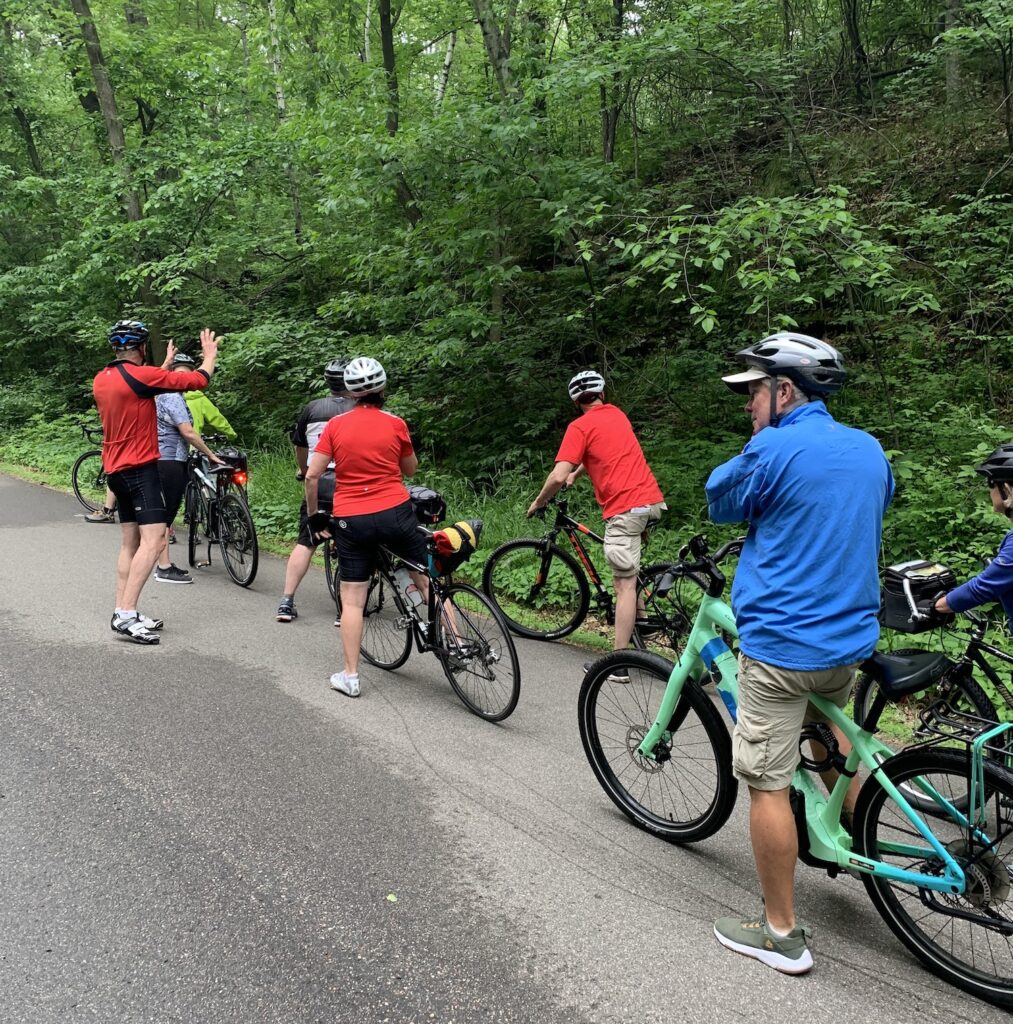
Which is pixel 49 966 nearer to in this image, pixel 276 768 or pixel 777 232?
pixel 276 768

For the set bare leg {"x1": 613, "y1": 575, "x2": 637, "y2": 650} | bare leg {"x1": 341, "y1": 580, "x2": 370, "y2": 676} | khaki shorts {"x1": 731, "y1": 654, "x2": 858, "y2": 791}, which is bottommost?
bare leg {"x1": 613, "y1": 575, "x2": 637, "y2": 650}

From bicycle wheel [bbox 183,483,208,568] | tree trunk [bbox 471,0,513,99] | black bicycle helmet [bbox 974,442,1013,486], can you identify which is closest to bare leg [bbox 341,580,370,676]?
black bicycle helmet [bbox 974,442,1013,486]

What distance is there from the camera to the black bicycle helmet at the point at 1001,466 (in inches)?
129

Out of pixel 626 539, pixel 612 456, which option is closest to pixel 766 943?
pixel 626 539

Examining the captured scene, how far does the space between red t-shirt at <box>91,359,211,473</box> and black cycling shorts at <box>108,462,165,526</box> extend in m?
0.06

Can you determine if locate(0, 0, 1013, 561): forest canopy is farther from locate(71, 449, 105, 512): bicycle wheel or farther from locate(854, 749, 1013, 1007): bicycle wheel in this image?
locate(854, 749, 1013, 1007): bicycle wheel

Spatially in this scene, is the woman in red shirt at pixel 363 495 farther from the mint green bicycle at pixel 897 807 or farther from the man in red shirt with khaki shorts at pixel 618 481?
the mint green bicycle at pixel 897 807

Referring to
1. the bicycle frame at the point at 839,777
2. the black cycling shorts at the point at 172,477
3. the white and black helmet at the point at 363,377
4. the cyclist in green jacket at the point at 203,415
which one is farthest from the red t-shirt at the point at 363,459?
the cyclist in green jacket at the point at 203,415

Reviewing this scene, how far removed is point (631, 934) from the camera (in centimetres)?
278

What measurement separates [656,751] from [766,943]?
88 cm

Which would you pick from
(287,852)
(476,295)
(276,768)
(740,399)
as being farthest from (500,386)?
(287,852)

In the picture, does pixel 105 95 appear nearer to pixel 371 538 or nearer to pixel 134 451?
pixel 134 451

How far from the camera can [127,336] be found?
5.80 metres

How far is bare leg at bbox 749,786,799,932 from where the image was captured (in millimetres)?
2551
